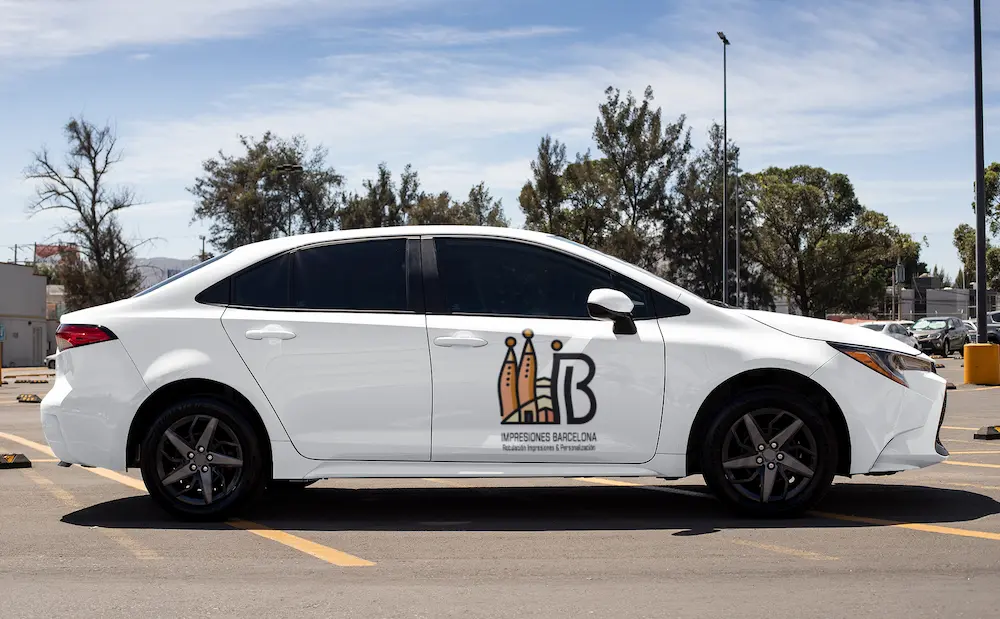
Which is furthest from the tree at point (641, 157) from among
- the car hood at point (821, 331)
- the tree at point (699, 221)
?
the car hood at point (821, 331)

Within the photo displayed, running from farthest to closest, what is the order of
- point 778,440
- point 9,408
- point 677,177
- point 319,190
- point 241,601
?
point 319,190
point 677,177
point 9,408
point 778,440
point 241,601

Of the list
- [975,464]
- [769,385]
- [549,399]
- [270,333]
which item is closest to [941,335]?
[975,464]

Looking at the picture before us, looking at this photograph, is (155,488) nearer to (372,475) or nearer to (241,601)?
(372,475)

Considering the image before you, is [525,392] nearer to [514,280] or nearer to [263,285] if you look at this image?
[514,280]

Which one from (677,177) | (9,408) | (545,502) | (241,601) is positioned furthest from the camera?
(677,177)

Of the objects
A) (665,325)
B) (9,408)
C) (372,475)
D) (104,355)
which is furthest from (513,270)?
(9,408)

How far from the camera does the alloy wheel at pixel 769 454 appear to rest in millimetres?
6332

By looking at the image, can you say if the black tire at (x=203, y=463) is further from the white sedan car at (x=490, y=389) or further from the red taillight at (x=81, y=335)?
the red taillight at (x=81, y=335)

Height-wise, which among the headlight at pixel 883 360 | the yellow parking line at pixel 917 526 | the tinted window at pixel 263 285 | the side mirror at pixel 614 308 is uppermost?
the tinted window at pixel 263 285

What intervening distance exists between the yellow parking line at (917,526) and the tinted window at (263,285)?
3.42 m

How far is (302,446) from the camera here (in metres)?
6.48

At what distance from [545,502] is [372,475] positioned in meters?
1.42

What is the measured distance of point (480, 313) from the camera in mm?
6547

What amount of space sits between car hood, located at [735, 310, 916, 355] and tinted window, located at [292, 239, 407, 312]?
80.4 inches
